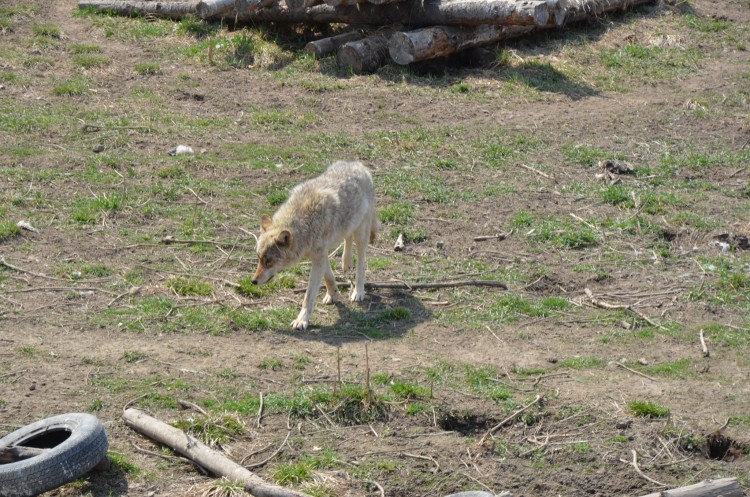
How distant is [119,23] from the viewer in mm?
20031

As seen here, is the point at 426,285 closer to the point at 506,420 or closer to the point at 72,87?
the point at 506,420

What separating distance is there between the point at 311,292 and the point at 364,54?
8.44 meters

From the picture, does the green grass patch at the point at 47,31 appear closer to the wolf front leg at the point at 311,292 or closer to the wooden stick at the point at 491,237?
the wooden stick at the point at 491,237

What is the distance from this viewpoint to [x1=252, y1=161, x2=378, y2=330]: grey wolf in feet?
32.7

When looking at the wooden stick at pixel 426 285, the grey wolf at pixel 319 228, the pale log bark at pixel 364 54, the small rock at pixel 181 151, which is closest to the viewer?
the grey wolf at pixel 319 228

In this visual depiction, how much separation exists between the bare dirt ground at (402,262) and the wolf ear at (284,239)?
77 centimetres

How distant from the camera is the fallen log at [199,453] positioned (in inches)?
270

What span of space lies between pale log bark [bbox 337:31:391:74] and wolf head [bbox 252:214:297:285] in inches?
321

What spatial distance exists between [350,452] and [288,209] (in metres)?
3.33

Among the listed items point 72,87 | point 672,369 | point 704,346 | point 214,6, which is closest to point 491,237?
point 704,346

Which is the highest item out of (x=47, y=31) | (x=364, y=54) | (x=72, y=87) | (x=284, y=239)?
(x=47, y=31)

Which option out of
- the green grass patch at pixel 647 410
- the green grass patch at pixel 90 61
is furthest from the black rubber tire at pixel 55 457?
the green grass patch at pixel 90 61

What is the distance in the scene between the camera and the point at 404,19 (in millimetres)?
18234

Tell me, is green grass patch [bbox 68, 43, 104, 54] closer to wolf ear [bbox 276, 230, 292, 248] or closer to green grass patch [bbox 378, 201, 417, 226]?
green grass patch [bbox 378, 201, 417, 226]
